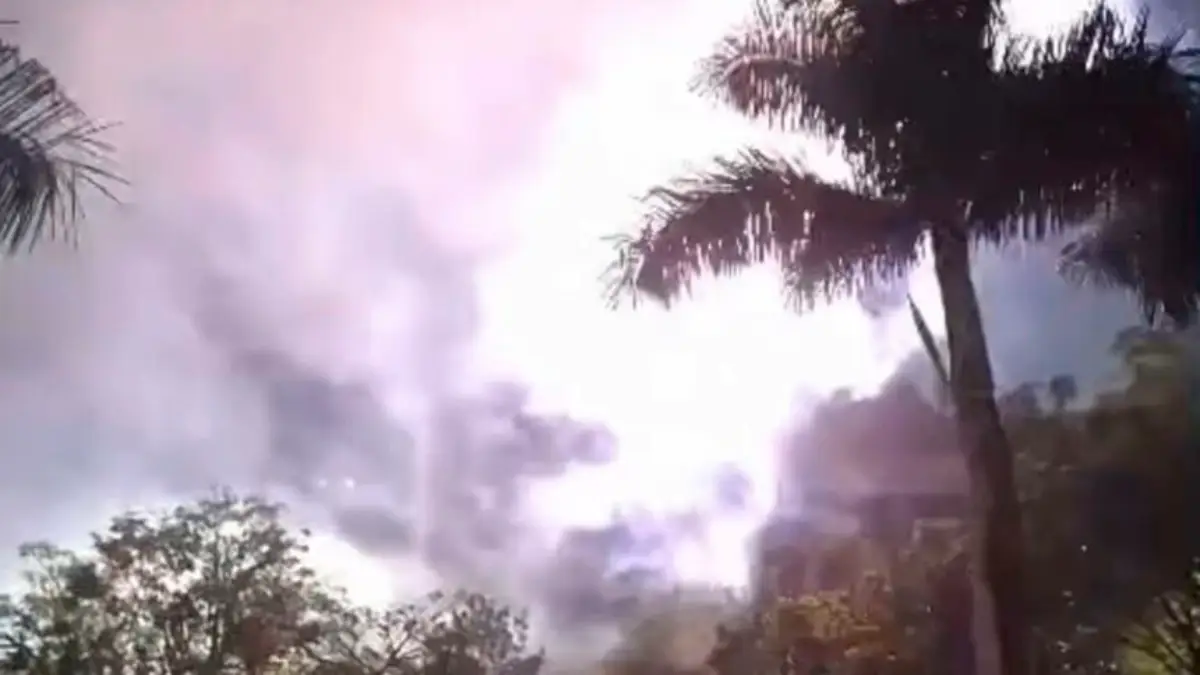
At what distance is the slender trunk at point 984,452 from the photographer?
3436 mm

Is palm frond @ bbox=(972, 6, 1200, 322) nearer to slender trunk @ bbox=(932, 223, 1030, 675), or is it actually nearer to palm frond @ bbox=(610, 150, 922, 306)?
slender trunk @ bbox=(932, 223, 1030, 675)

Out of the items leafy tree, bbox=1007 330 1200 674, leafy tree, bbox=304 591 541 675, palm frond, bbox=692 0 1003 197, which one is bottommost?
leafy tree, bbox=304 591 541 675

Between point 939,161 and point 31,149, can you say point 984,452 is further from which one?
point 31,149

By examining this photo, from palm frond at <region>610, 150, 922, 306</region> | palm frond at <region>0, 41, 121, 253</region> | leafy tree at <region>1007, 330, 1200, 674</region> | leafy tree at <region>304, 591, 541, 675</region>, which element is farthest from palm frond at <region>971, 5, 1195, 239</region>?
leafy tree at <region>304, 591, 541, 675</region>

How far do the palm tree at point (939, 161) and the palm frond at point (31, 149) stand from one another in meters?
1.87

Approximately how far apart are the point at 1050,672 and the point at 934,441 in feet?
3.50

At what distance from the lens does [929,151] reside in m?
3.87

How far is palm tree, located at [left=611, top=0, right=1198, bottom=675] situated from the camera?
3803mm

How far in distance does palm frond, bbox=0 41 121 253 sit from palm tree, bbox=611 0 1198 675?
6.12ft

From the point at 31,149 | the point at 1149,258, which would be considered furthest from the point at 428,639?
the point at 31,149

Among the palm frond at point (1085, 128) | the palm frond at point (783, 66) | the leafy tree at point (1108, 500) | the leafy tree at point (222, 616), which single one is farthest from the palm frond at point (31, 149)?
the leafy tree at point (1108, 500)

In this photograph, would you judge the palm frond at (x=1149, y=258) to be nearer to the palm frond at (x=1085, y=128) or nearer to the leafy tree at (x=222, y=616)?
the palm frond at (x=1085, y=128)

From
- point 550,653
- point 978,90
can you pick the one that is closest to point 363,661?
point 550,653

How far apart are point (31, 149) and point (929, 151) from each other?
7.88 ft
